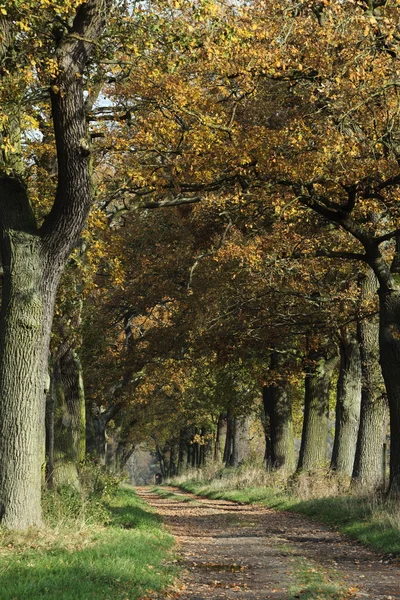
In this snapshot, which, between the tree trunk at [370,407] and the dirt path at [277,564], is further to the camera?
the tree trunk at [370,407]

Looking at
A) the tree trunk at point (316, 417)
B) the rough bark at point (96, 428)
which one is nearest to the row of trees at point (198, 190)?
the tree trunk at point (316, 417)

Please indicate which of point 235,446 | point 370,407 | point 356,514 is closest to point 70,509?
point 356,514

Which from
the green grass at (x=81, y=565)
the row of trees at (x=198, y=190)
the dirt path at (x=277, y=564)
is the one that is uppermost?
the row of trees at (x=198, y=190)

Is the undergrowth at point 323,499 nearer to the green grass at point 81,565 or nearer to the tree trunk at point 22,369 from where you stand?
the green grass at point 81,565

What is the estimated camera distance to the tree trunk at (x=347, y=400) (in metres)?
25.3

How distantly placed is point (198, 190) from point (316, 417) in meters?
14.0

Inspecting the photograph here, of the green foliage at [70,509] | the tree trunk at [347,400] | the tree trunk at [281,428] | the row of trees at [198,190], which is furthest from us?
the tree trunk at [281,428]

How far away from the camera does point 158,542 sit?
1388cm

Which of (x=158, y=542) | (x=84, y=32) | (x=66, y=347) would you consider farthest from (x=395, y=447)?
(x=84, y=32)

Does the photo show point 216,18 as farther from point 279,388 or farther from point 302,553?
point 279,388

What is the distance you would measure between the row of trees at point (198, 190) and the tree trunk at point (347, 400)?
0.07 metres

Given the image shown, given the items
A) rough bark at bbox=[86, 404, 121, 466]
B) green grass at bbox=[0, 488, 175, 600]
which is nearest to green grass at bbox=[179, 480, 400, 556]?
green grass at bbox=[0, 488, 175, 600]

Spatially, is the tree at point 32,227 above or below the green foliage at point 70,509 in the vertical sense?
above

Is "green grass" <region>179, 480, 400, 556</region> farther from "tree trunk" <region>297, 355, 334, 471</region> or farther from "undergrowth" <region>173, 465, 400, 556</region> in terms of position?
"tree trunk" <region>297, 355, 334, 471</region>
